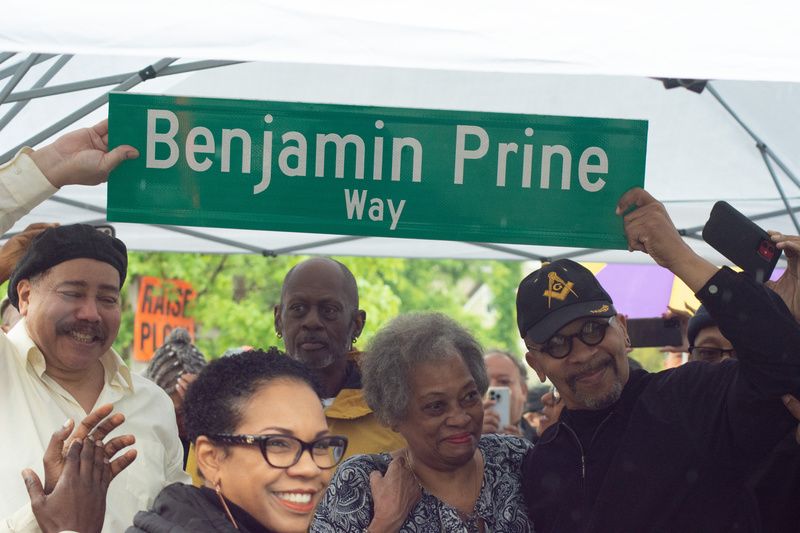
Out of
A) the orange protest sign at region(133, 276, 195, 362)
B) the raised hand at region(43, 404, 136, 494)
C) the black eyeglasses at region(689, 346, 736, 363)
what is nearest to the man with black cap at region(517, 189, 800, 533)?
the black eyeglasses at region(689, 346, 736, 363)

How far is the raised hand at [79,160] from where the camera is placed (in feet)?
11.4

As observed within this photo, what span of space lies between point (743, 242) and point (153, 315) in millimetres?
9906


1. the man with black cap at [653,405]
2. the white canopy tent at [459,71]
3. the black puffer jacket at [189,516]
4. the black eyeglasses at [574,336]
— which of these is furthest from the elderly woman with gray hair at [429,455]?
the black puffer jacket at [189,516]

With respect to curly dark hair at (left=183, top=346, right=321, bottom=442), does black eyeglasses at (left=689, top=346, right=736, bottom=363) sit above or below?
above

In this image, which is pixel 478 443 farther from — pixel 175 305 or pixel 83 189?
pixel 175 305

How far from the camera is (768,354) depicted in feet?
10.0

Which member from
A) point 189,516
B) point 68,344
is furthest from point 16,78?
point 189,516

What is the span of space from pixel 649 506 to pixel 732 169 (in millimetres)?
3989

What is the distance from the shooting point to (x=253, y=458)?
2520mm

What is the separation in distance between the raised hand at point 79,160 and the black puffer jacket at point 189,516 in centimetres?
131

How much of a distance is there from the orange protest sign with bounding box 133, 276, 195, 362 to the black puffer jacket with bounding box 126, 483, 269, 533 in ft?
31.1

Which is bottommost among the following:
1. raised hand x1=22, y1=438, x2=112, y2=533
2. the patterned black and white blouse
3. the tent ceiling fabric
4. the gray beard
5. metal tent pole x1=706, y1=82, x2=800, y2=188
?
the patterned black and white blouse

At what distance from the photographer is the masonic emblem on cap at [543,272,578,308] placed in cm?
368

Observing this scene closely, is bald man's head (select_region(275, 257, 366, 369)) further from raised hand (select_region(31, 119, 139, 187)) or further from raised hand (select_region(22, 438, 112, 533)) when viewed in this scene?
raised hand (select_region(22, 438, 112, 533))
